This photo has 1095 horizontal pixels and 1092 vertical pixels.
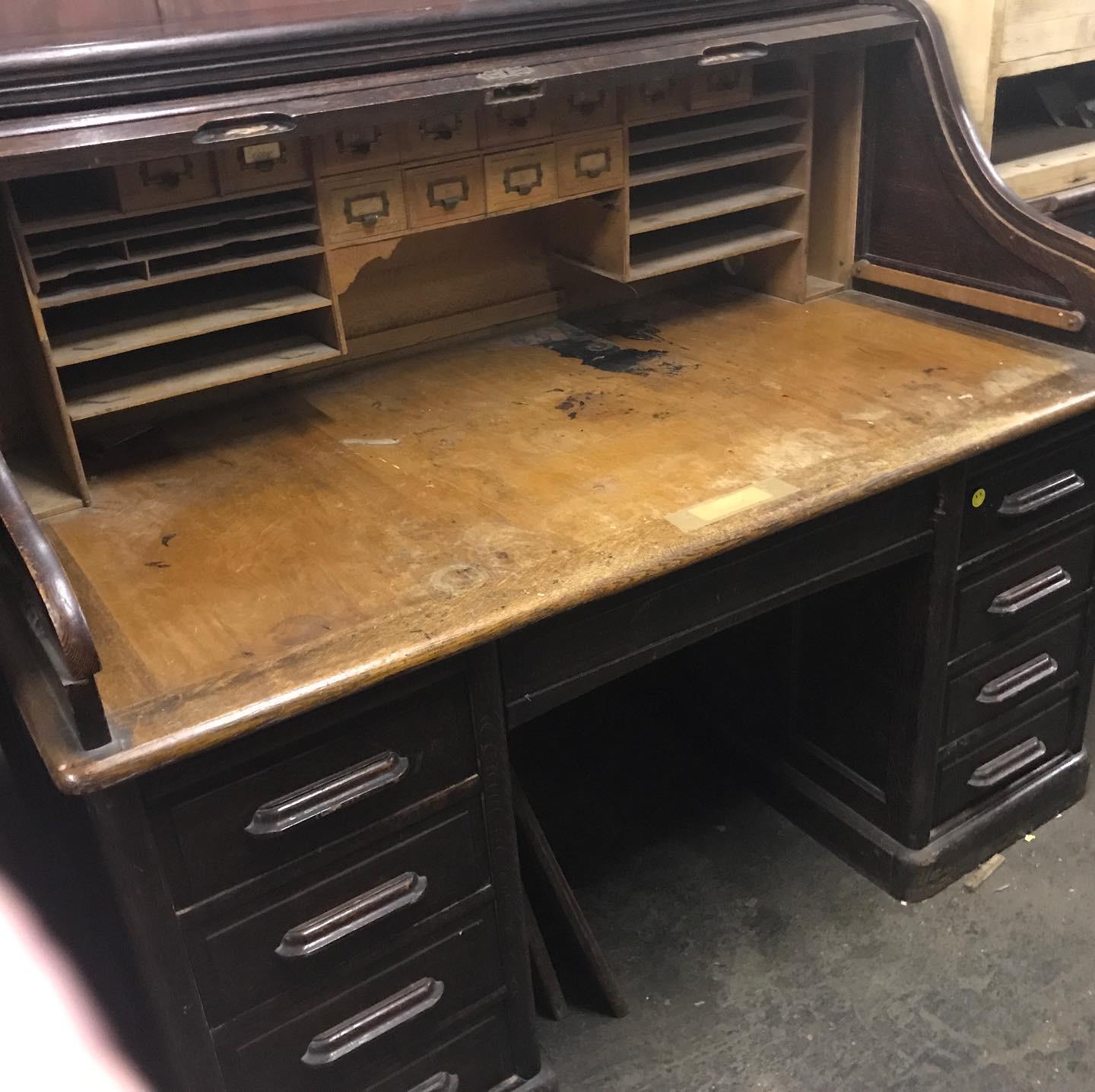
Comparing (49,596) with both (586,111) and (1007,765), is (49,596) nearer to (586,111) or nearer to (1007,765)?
(586,111)

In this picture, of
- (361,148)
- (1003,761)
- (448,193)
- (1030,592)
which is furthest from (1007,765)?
(361,148)

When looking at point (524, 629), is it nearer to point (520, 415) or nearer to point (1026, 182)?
point (520, 415)

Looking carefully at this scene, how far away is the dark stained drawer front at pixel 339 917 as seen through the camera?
3.70ft

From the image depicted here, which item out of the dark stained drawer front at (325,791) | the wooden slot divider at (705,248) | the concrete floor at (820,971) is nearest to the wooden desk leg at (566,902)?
the concrete floor at (820,971)

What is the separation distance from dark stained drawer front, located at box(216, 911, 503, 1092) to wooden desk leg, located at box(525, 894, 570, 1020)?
0.22m

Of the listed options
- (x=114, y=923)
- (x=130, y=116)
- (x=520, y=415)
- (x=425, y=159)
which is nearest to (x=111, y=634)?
(x=114, y=923)

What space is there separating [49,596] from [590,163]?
3.38 feet

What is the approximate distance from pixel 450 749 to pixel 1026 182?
1362 millimetres

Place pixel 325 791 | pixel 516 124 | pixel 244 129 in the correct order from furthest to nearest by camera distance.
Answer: pixel 516 124, pixel 244 129, pixel 325 791

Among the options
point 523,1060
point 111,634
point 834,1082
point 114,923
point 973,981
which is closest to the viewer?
point 111,634

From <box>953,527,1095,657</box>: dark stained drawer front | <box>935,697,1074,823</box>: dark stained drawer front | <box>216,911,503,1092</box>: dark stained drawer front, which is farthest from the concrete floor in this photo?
<box>953,527,1095,657</box>: dark stained drawer front

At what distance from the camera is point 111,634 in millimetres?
1109

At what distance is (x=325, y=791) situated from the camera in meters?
1.12

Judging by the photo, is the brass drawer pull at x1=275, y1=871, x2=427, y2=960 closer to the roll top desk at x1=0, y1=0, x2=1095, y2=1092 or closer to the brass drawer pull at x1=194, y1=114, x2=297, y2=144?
the roll top desk at x1=0, y1=0, x2=1095, y2=1092
